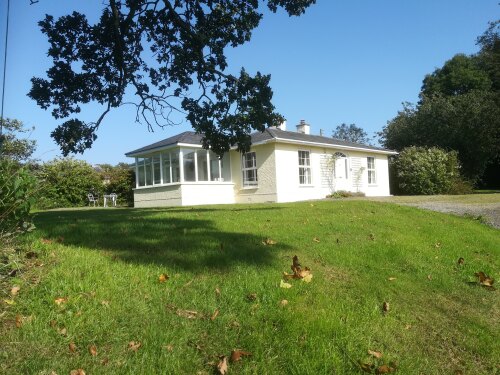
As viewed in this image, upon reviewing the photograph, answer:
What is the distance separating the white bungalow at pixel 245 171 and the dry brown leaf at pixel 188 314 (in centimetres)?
1698

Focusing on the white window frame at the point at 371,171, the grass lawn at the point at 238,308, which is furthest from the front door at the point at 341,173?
the grass lawn at the point at 238,308

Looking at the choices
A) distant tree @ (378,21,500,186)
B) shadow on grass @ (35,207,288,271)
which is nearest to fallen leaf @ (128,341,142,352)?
shadow on grass @ (35,207,288,271)

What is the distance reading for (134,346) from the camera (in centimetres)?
286

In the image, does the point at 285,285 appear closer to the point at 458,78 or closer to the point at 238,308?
the point at 238,308

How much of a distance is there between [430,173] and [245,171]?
11.0 m

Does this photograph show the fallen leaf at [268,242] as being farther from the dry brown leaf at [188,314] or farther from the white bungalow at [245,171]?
the white bungalow at [245,171]

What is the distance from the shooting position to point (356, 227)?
7246 millimetres

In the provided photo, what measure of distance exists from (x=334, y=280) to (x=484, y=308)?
1.48m

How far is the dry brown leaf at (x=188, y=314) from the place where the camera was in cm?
329

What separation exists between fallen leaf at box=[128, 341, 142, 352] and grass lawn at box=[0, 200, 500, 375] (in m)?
0.01

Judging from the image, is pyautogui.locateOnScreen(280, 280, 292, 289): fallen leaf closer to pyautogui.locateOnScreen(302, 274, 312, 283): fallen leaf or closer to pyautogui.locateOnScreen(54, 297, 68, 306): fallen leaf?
pyautogui.locateOnScreen(302, 274, 312, 283): fallen leaf

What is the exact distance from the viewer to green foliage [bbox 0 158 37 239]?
3615 mm

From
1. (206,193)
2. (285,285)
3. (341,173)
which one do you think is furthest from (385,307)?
(341,173)

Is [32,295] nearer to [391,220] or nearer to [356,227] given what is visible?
[356,227]
